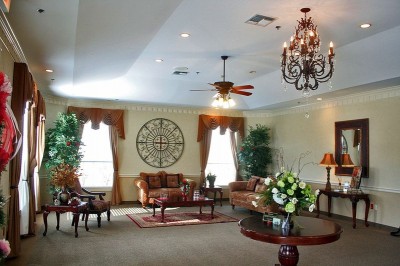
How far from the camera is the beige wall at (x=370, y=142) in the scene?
22.5ft

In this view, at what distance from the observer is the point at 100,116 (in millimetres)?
9578

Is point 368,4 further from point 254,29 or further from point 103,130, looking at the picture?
point 103,130

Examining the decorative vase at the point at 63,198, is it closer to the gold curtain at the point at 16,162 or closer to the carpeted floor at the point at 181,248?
the carpeted floor at the point at 181,248

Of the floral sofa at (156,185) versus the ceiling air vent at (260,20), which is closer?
the ceiling air vent at (260,20)

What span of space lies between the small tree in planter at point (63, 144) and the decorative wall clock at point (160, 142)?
1852 millimetres

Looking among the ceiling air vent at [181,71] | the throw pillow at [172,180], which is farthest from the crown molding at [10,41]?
the throw pillow at [172,180]

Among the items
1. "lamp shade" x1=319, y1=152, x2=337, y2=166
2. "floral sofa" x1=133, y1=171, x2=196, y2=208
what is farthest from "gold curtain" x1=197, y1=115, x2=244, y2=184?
"lamp shade" x1=319, y1=152, x2=337, y2=166

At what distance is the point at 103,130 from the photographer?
9742 mm

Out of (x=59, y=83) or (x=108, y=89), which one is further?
(x=108, y=89)

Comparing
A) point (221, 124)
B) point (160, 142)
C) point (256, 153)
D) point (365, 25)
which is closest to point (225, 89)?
point (365, 25)

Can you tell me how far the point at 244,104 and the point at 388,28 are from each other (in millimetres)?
5654

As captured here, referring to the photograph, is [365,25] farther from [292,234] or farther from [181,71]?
[181,71]

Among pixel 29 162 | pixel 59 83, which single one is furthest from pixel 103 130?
pixel 29 162

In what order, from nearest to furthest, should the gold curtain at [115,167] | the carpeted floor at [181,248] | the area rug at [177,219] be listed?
the carpeted floor at [181,248]
the area rug at [177,219]
the gold curtain at [115,167]
